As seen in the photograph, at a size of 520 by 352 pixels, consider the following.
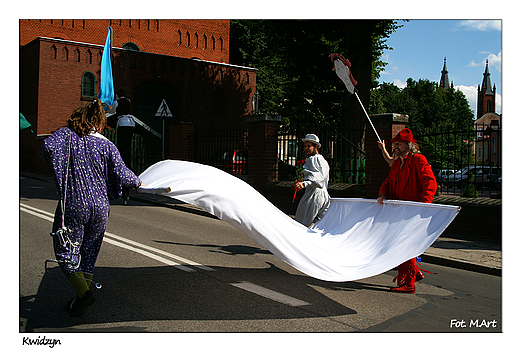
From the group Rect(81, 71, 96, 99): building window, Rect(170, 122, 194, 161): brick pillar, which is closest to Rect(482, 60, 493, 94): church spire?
Rect(81, 71, 96, 99): building window

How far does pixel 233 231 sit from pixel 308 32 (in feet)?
46.6

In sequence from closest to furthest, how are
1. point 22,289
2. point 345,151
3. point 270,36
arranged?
point 22,289 → point 345,151 → point 270,36

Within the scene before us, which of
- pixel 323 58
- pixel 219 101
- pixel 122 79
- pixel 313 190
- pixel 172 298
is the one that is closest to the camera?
pixel 172 298

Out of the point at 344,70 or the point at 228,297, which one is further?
the point at 344,70

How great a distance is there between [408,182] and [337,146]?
776 cm

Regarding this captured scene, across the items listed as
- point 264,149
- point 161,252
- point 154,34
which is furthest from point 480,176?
point 154,34

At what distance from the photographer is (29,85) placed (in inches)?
1038

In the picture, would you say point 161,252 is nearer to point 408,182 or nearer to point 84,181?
point 84,181

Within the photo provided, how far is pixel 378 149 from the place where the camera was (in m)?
11.5

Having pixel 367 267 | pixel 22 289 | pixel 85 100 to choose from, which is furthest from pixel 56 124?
pixel 367 267

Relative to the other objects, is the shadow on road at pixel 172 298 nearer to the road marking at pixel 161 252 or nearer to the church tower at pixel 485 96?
the road marking at pixel 161 252

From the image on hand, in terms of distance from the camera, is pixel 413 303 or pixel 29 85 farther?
pixel 29 85

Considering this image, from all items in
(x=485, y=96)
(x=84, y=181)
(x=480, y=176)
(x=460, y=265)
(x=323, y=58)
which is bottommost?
(x=460, y=265)

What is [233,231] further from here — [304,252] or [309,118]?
[309,118]
